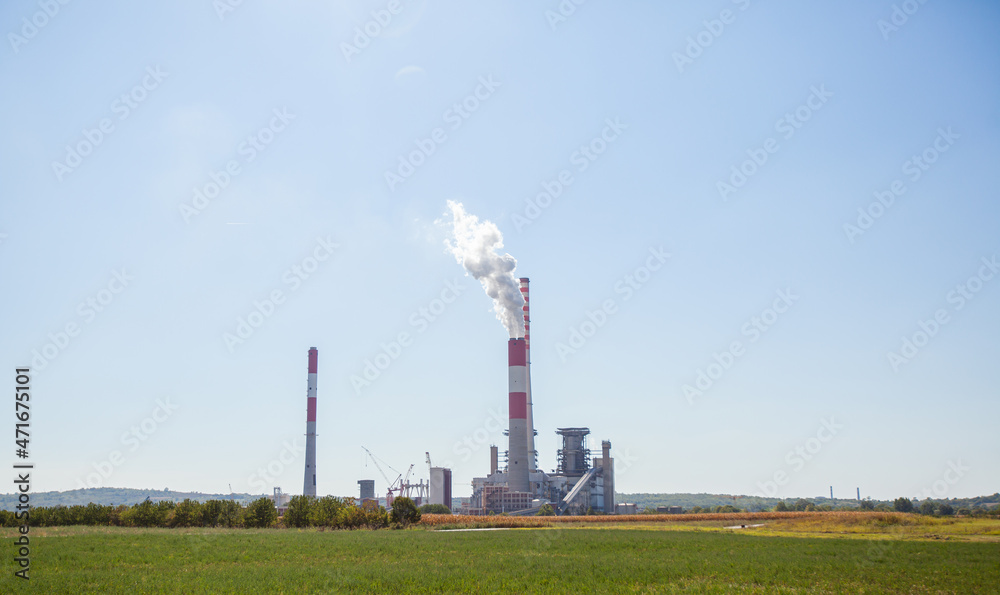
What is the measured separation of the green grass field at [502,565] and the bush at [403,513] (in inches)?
755

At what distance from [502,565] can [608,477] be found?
82927mm

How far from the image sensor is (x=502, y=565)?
27766 millimetres

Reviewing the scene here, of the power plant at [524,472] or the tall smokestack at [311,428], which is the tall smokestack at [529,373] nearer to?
the power plant at [524,472]

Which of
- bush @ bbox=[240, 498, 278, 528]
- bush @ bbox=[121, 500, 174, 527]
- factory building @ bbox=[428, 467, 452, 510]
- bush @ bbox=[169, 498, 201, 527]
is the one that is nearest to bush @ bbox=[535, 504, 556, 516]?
factory building @ bbox=[428, 467, 452, 510]

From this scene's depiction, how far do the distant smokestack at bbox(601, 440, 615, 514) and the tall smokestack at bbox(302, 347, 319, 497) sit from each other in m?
44.2

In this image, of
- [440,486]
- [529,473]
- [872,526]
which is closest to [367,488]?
[440,486]

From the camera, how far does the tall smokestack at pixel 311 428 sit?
95.9 metres

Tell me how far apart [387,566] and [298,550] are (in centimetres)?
815

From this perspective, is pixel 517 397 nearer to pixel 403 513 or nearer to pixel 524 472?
pixel 524 472

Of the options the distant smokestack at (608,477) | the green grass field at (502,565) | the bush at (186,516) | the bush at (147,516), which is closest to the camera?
the green grass field at (502,565)

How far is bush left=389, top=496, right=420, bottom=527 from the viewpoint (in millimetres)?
59094

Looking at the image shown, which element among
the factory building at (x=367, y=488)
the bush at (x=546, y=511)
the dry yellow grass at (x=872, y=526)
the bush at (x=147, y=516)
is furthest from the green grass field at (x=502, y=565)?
the factory building at (x=367, y=488)

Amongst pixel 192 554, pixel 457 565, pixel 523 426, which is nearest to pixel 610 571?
pixel 457 565

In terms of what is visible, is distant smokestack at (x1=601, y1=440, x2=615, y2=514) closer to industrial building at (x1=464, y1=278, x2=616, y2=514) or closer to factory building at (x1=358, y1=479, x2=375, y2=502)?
industrial building at (x1=464, y1=278, x2=616, y2=514)
